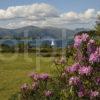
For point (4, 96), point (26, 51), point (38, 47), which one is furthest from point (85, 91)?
point (38, 47)

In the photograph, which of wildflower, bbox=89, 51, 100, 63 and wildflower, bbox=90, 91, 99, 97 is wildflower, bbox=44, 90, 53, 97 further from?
wildflower, bbox=89, 51, 100, 63

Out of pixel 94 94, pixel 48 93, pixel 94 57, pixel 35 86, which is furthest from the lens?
pixel 35 86

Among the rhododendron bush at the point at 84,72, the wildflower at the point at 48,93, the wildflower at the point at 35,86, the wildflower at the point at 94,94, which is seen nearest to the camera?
the rhododendron bush at the point at 84,72

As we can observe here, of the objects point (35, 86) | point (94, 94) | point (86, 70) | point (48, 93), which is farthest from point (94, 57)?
point (35, 86)

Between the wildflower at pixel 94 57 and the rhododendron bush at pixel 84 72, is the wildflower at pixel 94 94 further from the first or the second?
the wildflower at pixel 94 57

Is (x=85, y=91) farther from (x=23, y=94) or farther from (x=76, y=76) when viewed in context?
(x=23, y=94)

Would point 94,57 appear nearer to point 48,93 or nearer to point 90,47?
point 90,47

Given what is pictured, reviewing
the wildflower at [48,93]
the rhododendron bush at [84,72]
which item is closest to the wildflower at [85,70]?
the rhododendron bush at [84,72]

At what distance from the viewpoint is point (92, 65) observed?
220 inches

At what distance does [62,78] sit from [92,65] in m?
1.23

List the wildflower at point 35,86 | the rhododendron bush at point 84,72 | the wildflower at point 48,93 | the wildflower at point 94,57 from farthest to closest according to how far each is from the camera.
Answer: the wildflower at point 35,86 → the wildflower at point 48,93 → the rhododendron bush at point 84,72 → the wildflower at point 94,57

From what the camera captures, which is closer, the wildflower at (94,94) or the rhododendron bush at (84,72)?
the rhododendron bush at (84,72)

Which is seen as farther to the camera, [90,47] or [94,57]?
[90,47]

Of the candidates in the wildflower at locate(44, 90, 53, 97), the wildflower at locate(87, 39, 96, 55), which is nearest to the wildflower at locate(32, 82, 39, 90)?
the wildflower at locate(44, 90, 53, 97)
